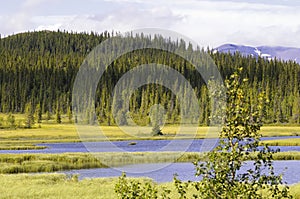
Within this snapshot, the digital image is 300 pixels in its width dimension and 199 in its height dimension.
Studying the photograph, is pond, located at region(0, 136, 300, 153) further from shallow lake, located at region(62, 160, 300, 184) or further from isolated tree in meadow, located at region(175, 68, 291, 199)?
isolated tree in meadow, located at region(175, 68, 291, 199)

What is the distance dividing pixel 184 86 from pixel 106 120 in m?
39.3

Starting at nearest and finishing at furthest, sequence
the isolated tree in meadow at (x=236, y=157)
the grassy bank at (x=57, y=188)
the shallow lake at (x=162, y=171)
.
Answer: the isolated tree in meadow at (x=236, y=157), the grassy bank at (x=57, y=188), the shallow lake at (x=162, y=171)

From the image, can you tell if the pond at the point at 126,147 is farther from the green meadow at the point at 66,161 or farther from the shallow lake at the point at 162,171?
the shallow lake at the point at 162,171

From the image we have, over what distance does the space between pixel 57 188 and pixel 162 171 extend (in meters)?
20.3

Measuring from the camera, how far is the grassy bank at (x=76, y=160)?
51594 mm

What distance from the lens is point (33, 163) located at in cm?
5331

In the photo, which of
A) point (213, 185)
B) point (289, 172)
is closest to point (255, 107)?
point (213, 185)

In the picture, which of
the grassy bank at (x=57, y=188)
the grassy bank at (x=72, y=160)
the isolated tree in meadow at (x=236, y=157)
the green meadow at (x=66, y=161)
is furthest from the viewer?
the grassy bank at (x=72, y=160)

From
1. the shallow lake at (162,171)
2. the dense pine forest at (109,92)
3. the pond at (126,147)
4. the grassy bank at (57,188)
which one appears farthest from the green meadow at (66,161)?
the dense pine forest at (109,92)

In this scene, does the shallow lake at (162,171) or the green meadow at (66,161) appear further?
the shallow lake at (162,171)

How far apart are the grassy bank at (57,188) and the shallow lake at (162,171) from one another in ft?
26.2

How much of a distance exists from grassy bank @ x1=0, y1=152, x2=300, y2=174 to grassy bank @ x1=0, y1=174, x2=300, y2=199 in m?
13.4

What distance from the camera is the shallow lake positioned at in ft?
146

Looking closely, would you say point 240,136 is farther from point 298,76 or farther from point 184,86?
point 298,76
